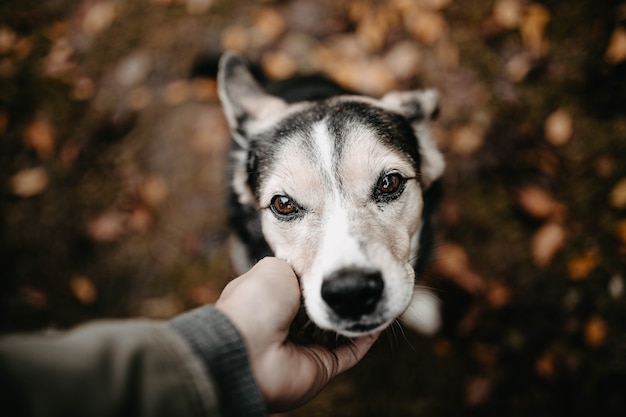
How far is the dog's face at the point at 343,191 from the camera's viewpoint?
186 cm

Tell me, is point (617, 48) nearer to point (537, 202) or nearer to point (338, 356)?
point (537, 202)

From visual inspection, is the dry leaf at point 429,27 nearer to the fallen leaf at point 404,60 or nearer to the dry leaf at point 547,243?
the fallen leaf at point 404,60

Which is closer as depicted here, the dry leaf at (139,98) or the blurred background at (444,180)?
the blurred background at (444,180)

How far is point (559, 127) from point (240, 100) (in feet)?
8.69

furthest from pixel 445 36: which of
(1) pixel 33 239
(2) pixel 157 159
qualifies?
(1) pixel 33 239

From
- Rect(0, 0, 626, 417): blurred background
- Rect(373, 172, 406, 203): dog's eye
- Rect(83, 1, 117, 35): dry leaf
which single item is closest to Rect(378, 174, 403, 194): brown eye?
Rect(373, 172, 406, 203): dog's eye

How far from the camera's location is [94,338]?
1364 mm

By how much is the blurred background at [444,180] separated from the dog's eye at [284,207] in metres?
1.59

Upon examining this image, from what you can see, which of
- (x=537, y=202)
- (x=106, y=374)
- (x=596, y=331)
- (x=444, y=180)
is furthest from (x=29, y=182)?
(x=596, y=331)

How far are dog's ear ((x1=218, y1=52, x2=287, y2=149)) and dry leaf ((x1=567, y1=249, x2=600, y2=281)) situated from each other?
8.31ft

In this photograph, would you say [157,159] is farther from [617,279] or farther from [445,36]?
[617,279]

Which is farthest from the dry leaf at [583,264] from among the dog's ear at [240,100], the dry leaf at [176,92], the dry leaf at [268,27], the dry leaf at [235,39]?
the dry leaf at [176,92]

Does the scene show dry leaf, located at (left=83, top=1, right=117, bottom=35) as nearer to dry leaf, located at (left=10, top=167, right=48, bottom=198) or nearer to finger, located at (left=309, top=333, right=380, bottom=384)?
dry leaf, located at (left=10, top=167, right=48, bottom=198)

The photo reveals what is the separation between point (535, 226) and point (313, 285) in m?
2.38
